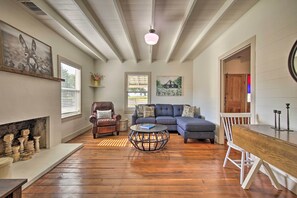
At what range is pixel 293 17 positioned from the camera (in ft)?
6.06

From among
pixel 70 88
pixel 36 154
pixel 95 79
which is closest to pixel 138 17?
pixel 70 88

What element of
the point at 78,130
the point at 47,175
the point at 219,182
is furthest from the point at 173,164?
the point at 78,130

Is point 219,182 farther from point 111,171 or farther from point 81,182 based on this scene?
point 81,182

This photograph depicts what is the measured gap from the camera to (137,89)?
19.8 ft

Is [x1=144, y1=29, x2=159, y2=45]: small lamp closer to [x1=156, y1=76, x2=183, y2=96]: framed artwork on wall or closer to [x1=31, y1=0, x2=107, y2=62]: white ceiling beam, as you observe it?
[x1=31, y1=0, x2=107, y2=62]: white ceiling beam

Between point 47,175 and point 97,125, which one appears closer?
point 47,175

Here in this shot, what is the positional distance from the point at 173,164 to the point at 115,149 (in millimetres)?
1372

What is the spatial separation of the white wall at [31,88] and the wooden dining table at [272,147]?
3.21m

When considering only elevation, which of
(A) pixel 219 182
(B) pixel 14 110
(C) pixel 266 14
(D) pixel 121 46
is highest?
(D) pixel 121 46

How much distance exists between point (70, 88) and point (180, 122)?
326 cm

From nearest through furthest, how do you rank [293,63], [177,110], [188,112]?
[293,63]
[188,112]
[177,110]

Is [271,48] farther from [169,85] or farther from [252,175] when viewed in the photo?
[169,85]

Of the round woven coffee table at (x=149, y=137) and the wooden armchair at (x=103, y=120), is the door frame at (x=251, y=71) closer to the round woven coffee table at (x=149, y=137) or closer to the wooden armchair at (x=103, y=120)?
the round woven coffee table at (x=149, y=137)

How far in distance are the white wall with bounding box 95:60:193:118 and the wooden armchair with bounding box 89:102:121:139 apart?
0.93 metres
